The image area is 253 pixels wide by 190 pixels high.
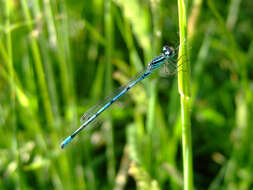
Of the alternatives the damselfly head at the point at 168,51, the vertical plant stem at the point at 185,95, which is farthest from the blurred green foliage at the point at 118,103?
the vertical plant stem at the point at 185,95

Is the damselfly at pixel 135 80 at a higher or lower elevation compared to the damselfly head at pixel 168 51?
lower

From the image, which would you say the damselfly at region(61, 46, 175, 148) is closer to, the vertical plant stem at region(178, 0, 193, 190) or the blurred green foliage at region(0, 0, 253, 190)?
the blurred green foliage at region(0, 0, 253, 190)

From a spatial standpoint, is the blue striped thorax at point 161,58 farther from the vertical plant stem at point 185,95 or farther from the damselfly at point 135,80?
the vertical plant stem at point 185,95

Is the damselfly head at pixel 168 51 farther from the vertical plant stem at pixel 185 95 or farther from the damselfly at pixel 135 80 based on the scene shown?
the vertical plant stem at pixel 185 95

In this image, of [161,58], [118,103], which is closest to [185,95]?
[161,58]

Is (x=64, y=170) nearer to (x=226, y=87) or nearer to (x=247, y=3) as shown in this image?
(x=226, y=87)

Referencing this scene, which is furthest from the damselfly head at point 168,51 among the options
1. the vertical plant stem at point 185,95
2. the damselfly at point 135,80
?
the vertical plant stem at point 185,95

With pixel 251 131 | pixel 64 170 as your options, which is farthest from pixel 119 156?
pixel 251 131

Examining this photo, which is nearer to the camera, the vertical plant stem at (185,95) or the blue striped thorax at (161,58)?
the vertical plant stem at (185,95)
